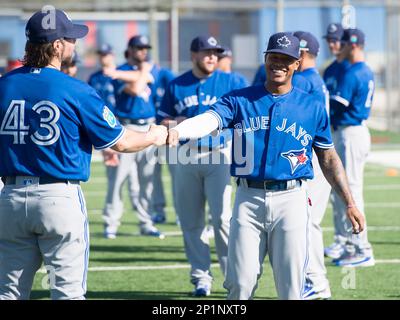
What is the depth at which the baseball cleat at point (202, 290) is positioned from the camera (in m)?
8.71

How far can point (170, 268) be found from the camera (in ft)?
33.2

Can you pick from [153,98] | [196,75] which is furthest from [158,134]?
[153,98]

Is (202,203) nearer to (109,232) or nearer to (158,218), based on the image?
(109,232)

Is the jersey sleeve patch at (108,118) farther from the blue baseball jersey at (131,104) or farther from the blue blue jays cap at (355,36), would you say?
the blue baseball jersey at (131,104)

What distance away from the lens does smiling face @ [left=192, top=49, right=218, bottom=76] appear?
902cm

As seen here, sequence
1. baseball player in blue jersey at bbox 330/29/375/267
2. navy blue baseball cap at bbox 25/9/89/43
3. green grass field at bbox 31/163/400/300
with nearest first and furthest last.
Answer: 1. navy blue baseball cap at bbox 25/9/89/43
2. green grass field at bbox 31/163/400/300
3. baseball player in blue jersey at bbox 330/29/375/267

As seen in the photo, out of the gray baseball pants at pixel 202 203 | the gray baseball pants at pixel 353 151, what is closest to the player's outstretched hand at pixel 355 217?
the gray baseball pants at pixel 202 203

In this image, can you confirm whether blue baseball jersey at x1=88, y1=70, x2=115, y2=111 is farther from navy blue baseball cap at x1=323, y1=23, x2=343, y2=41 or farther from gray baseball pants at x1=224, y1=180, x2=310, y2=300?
gray baseball pants at x1=224, y1=180, x2=310, y2=300

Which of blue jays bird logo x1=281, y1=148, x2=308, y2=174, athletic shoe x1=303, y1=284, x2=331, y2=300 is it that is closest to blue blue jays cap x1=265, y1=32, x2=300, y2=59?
blue jays bird logo x1=281, y1=148, x2=308, y2=174

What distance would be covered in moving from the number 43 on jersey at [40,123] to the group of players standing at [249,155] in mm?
43

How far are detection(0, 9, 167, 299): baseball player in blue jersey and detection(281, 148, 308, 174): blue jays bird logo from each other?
134cm

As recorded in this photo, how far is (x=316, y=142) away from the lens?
22.0 ft

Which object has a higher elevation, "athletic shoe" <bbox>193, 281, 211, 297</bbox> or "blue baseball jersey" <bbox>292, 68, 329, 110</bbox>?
"blue baseball jersey" <bbox>292, 68, 329, 110</bbox>

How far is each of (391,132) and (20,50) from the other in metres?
10.7
